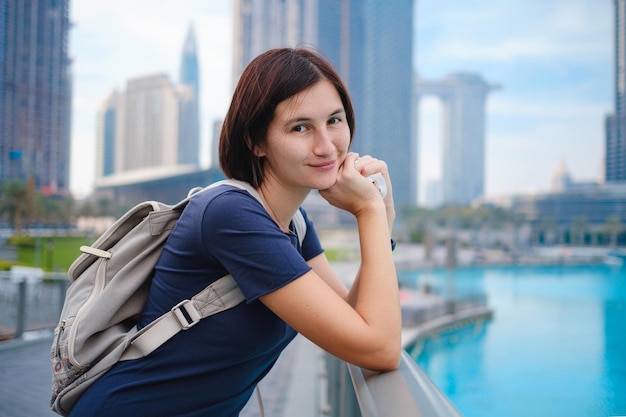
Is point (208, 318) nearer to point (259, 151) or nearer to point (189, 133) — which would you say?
point (259, 151)

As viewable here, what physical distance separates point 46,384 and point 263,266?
7.99 feet

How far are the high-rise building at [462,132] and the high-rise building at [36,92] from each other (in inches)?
2486

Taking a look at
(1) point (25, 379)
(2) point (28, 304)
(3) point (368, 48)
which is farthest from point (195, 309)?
(3) point (368, 48)

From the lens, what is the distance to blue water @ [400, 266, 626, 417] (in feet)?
43.2

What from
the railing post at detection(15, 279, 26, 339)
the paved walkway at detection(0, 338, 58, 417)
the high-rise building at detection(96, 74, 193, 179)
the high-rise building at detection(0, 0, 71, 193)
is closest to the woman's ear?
the paved walkway at detection(0, 338, 58, 417)

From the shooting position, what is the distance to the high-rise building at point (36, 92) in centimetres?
1246

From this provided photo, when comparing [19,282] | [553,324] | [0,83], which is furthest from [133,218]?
[553,324]

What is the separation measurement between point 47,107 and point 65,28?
2443 millimetres

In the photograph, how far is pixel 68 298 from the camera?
678 millimetres

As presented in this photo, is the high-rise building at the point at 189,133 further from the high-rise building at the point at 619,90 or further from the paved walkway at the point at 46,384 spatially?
the paved walkway at the point at 46,384

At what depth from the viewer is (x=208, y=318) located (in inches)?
24.0

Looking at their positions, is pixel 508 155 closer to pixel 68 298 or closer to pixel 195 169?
pixel 195 169

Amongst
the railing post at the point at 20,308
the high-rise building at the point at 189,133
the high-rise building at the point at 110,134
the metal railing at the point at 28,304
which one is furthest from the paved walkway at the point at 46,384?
the high-rise building at the point at 110,134

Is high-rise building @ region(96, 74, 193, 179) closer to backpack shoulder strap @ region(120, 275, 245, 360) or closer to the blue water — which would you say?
the blue water
